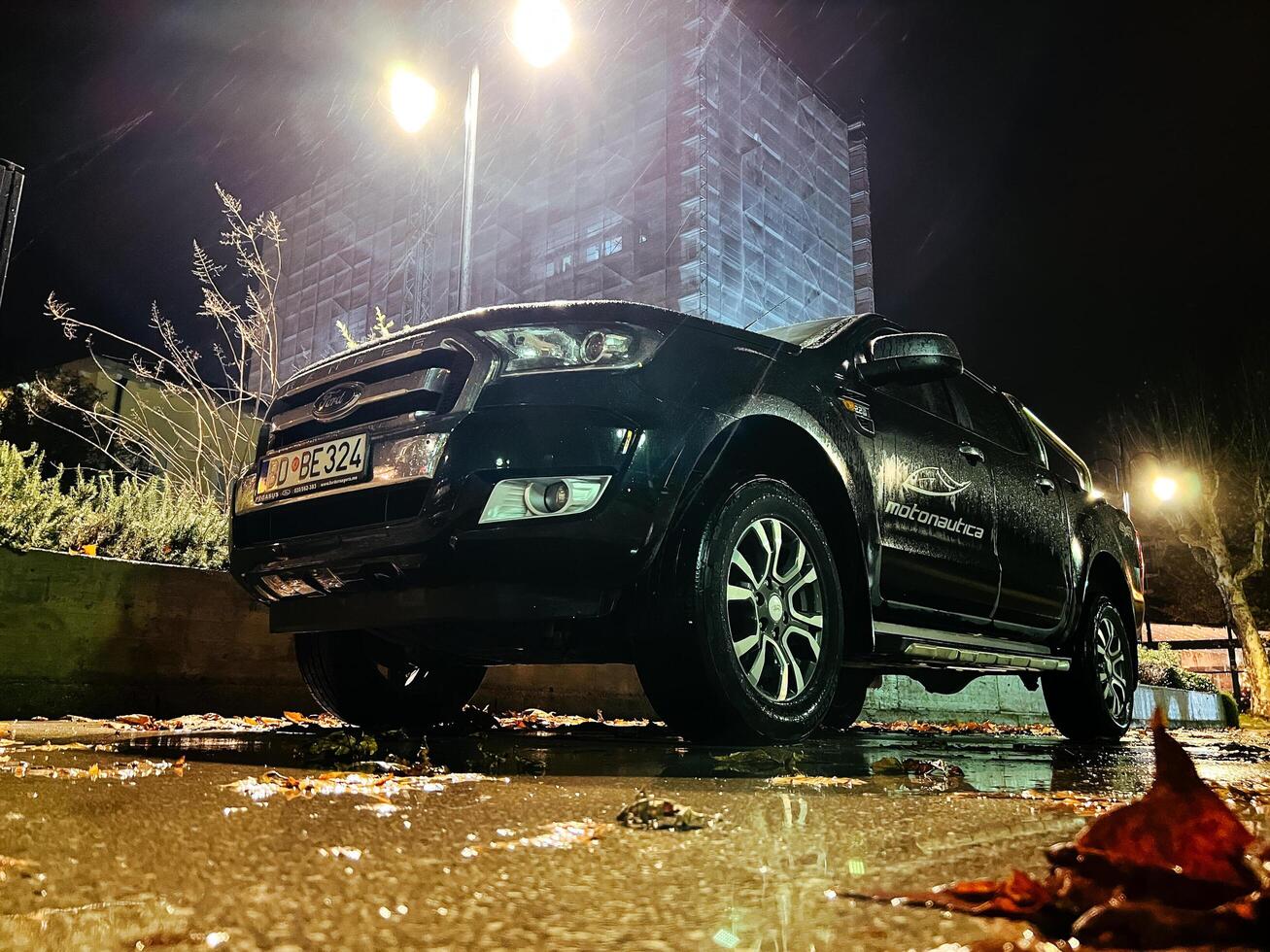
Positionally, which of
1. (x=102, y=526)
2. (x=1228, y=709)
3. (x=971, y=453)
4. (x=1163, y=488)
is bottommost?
(x=1228, y=709)

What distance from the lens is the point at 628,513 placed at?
2855mm

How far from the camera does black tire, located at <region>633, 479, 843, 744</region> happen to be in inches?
116

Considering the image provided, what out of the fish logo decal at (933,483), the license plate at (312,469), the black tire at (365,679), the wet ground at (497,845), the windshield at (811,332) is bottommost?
the wet ground at (497,845)

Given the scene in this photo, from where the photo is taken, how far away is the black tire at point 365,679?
13.1 ft

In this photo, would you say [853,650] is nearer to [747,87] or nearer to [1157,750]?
[1157,750]

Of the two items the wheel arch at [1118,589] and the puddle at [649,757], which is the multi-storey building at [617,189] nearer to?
the wheel arch at [1118,589]

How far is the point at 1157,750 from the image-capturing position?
1.01 meters

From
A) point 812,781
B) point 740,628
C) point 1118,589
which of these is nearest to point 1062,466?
point 1118,589

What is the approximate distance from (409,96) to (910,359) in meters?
8.34

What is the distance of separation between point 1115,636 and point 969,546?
7.17 feet

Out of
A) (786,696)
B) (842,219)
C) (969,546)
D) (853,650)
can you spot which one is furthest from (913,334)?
(842,219)

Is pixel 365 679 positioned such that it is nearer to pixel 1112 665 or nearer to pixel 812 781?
pixel 812 781

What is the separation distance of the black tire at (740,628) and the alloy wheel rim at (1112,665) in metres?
2.77

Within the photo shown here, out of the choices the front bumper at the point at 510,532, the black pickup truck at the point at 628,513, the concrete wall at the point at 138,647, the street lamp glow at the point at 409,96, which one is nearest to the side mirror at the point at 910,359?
the black pickup truck at the point at 628,513
